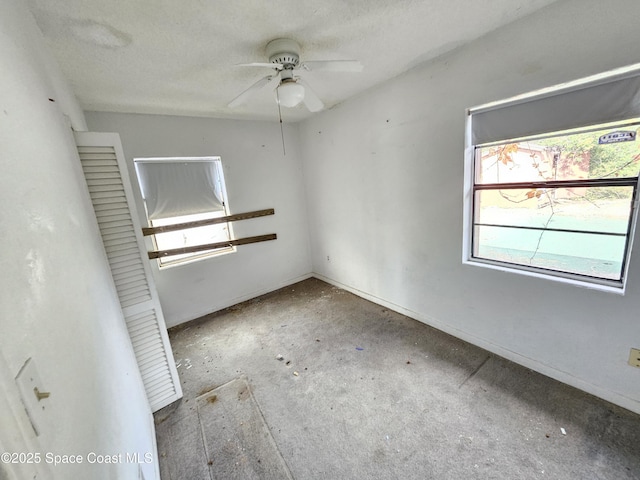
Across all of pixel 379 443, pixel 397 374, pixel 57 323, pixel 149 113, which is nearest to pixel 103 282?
pixel 57 323

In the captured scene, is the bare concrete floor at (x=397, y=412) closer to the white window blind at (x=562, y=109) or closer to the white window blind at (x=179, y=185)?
the white window blind at (x=179, y=185)

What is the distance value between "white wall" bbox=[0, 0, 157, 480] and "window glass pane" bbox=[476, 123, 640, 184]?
2.58m

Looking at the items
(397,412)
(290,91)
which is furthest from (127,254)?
(397,412)

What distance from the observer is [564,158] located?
5.68 ft

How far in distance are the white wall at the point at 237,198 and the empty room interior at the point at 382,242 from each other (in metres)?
0.07

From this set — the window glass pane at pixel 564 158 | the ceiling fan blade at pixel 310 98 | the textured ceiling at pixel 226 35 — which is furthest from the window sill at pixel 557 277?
the ceiling fan blade at pixel 310 98

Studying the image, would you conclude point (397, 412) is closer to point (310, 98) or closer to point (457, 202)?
point (457, 202)

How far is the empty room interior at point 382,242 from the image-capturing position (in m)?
0.83

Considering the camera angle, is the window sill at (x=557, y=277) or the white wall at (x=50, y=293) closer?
the white wall at (x=50, y=293)

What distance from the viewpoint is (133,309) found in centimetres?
176

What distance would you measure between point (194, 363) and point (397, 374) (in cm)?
185

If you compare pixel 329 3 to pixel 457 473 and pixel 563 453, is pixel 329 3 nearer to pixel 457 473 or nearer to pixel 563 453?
pixel 457 473

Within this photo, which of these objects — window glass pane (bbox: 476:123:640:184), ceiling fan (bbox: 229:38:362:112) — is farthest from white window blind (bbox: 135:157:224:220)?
window glass pane (bbox: 476:123:640:184)

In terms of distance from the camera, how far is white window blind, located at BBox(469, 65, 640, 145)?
1.42m
